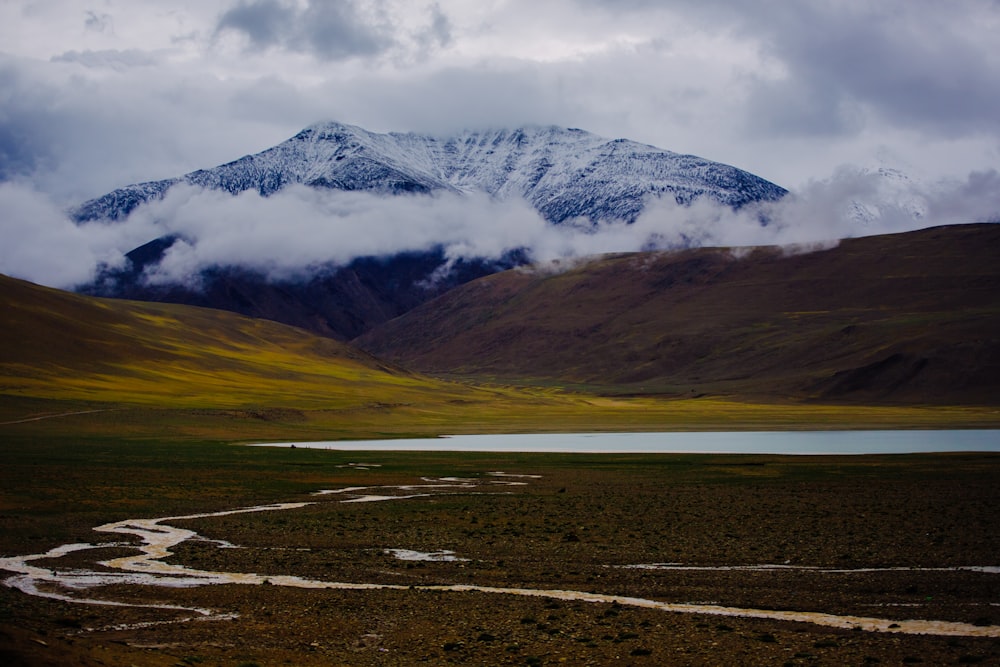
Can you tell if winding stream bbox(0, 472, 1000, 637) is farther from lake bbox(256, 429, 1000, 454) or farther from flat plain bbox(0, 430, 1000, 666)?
lake bbox(256, 429, 1000, 454)

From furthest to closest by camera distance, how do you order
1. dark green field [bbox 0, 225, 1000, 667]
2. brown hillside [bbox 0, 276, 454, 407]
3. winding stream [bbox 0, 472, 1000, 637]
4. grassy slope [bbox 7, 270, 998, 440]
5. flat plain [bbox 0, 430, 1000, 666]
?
brown hillside [bbox 0, 276, 454, 407] → grassy slope [bbox 7, 270, 998, 440] → winding stream [bbox 0, 472, 1000, 637] → dark green field [bbox 0, 225, 1000, 667] → flat plain [bbox 0, 430, 1000, 666]

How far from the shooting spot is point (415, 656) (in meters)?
22.1

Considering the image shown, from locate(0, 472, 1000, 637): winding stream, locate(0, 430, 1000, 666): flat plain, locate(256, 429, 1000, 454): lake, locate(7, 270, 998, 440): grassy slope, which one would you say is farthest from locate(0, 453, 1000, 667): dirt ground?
locate(7, 270, 998, 440): grassy slope

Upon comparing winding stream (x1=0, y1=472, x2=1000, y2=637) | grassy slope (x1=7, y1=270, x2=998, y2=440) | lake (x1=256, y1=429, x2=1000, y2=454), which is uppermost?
grassy slope (x1=7, y1=270, x2=998, y2=440)

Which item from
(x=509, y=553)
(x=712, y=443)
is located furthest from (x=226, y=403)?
(x=509, y=553)

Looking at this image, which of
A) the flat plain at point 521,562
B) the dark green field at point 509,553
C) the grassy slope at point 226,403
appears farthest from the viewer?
the grassy slope at point 226,403

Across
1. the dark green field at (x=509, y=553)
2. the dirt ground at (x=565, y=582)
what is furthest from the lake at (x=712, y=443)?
the dirt ground at (x=565, y=582)

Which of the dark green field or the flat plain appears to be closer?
the flat plain

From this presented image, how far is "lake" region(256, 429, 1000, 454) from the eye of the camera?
90250 mm

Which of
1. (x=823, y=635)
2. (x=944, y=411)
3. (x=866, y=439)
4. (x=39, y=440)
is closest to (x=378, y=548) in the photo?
(x=823, y=635)

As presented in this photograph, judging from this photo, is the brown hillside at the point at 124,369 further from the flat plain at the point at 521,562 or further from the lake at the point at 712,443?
the flat plain at the point at 521,562

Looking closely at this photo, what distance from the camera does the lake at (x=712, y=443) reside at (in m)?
90.2

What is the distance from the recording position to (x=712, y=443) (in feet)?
331

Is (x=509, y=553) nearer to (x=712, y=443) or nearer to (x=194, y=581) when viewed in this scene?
(x=194, y=581)
